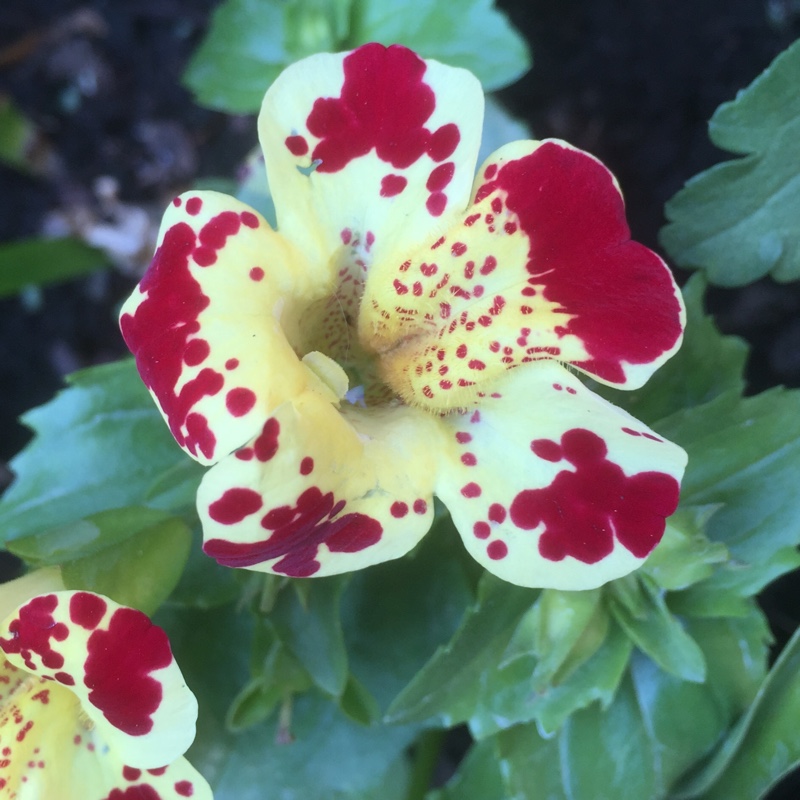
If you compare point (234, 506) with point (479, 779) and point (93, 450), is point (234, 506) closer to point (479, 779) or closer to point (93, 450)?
point (93, 450)

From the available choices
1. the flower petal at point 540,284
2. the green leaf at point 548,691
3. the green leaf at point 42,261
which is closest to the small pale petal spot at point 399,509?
the flower petal at point 540,284

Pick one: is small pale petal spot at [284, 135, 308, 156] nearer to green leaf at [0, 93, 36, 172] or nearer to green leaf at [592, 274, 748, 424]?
green leaf at [592, 274, 748, 424]

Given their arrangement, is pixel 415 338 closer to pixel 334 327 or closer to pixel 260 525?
pixel 334 327

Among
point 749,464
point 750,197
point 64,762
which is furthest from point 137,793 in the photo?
point 750,197

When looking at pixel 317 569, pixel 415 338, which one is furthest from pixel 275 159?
pixel 317 569

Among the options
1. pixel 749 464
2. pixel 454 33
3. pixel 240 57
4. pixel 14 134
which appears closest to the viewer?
pixel 749 464

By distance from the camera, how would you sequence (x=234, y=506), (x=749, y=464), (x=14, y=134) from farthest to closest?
(x=14, y=134) → (x=749, y=464) → (x=234, y=506)

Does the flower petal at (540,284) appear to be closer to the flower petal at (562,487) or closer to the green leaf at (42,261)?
the flower petal at (562,487)
